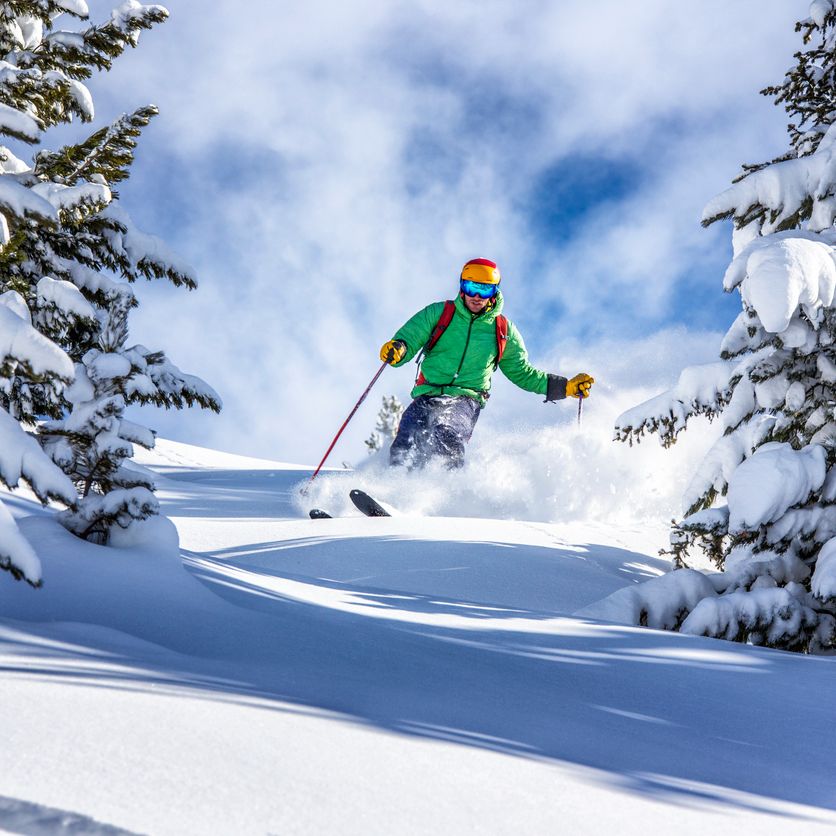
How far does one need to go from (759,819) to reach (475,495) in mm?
8324

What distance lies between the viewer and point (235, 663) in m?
2.11

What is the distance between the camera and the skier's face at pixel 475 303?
9.75 metres

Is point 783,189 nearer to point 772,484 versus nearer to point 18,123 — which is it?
point 772,484

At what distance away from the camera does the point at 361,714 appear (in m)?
1.73

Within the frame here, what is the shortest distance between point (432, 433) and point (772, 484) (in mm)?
5460

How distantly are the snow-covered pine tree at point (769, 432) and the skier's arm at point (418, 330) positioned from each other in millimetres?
4359

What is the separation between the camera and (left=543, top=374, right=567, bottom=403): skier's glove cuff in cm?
1065

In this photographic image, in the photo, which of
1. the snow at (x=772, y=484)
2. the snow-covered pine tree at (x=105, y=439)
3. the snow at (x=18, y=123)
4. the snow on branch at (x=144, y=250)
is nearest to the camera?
the snow-covered pine tree at (x=105, y=439)

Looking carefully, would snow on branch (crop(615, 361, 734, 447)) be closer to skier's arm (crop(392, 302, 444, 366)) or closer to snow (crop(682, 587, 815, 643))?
snow (crop(682, 587, 815, 643))

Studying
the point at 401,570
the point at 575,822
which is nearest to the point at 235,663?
the point at 575,822

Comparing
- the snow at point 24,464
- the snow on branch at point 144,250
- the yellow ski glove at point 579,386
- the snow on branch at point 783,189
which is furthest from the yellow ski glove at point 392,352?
the snow at point 24,464

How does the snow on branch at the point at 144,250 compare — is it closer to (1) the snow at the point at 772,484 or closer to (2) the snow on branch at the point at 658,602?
(2) the snow on branch at the point at 658,602

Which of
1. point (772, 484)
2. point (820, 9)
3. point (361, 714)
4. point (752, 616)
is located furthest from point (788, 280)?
point (820, 9)

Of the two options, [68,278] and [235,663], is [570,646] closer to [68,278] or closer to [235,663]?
[235,663]
